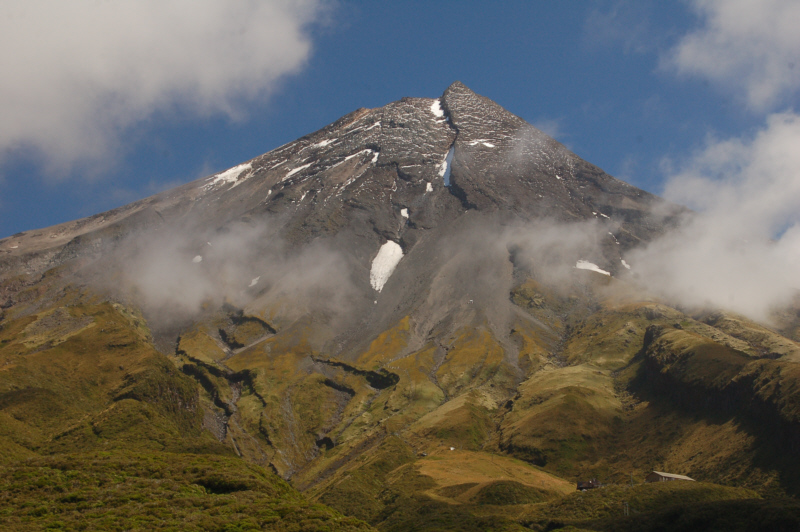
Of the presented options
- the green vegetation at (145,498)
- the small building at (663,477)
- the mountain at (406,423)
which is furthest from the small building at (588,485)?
the green vegetation at (145,498)

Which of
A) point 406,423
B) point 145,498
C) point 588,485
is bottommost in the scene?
point 145,498

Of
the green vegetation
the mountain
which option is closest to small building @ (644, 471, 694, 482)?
the mountain

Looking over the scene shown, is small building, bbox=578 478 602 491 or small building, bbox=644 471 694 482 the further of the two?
small building, bbox=578 478 602 491

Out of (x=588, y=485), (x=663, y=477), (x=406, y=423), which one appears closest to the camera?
(x=663, y=477)

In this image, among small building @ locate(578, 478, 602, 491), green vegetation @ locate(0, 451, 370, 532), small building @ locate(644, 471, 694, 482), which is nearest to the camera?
green vegetation @ locate(0, 451, 370, 532)

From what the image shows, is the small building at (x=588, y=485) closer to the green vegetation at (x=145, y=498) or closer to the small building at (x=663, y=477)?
the small building at (x=663, y=477)

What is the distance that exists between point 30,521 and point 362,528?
23.9 metres

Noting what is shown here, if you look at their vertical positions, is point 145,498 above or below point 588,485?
below

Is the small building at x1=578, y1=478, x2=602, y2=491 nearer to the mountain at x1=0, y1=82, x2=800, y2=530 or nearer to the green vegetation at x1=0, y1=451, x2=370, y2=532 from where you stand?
the mountain at x1=0, y1=82, x2=800, y2=530

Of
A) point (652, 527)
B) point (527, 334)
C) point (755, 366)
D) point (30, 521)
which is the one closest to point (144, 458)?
point (30, 521)

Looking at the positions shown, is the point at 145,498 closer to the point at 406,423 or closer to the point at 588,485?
the point at 588,485

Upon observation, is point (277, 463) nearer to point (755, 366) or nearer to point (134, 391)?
point (134, 391)

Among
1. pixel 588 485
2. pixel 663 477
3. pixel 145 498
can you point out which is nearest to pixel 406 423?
pixel 588 485

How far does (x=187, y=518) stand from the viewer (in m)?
44.2
